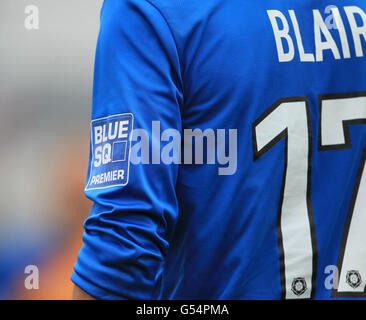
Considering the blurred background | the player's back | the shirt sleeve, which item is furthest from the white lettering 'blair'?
the blurred background

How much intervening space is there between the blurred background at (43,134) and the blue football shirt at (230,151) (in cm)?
182

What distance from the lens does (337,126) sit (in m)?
0.93

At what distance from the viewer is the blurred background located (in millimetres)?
2672

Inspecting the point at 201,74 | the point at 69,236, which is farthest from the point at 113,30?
the point at 69,236

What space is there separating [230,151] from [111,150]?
177 mm

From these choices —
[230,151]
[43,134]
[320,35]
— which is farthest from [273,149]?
[43,134]

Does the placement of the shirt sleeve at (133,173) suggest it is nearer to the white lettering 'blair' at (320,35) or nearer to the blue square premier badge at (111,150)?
the blue square premier badge at (111,150)

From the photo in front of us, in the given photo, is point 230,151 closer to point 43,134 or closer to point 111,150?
point 111,150

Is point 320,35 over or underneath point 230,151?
over

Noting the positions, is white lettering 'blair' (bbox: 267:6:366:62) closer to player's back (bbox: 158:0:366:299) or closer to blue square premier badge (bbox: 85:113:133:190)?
player's back (bbox: 158:0:366:299)

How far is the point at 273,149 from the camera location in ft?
2.94

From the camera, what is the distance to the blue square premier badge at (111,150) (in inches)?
34.0

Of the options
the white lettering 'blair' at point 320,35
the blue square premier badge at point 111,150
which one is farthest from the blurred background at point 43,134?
the white lettering 'blair' at point 320,35
